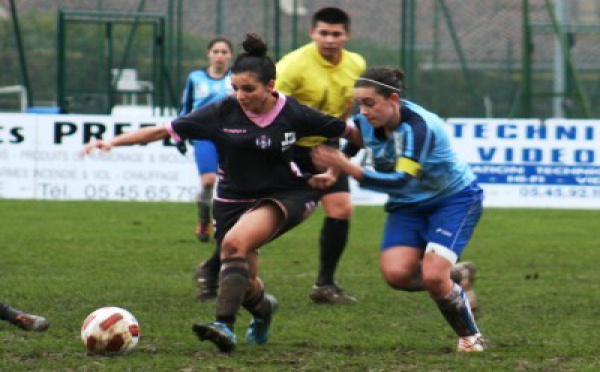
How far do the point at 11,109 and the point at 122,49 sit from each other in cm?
241

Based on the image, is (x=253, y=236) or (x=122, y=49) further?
(x=122, y=49)

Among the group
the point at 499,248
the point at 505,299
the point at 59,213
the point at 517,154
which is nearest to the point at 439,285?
the point at 505,299

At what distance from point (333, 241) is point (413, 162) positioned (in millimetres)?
2602

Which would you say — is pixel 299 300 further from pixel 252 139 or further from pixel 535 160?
pixel 535 160

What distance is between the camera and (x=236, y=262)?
7.14m

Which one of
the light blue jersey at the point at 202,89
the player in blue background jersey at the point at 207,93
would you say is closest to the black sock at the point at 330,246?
the player in blue background jersey at the point at 207,93

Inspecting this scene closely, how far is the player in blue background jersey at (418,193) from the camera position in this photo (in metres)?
7.14

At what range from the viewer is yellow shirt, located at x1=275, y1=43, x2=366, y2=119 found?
30.5 ft

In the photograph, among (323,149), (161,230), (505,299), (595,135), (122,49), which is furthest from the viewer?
(122,49)

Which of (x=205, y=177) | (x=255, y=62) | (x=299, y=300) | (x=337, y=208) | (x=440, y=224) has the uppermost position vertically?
(x=255, y=62)

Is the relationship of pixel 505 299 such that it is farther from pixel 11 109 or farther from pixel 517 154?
pixel 11 109

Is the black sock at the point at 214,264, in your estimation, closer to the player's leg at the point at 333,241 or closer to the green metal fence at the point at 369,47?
the player's leg at the point at 333,241

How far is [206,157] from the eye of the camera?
13.7 meters

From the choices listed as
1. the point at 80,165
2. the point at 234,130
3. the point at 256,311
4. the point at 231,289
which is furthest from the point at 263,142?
the point at 80,165
